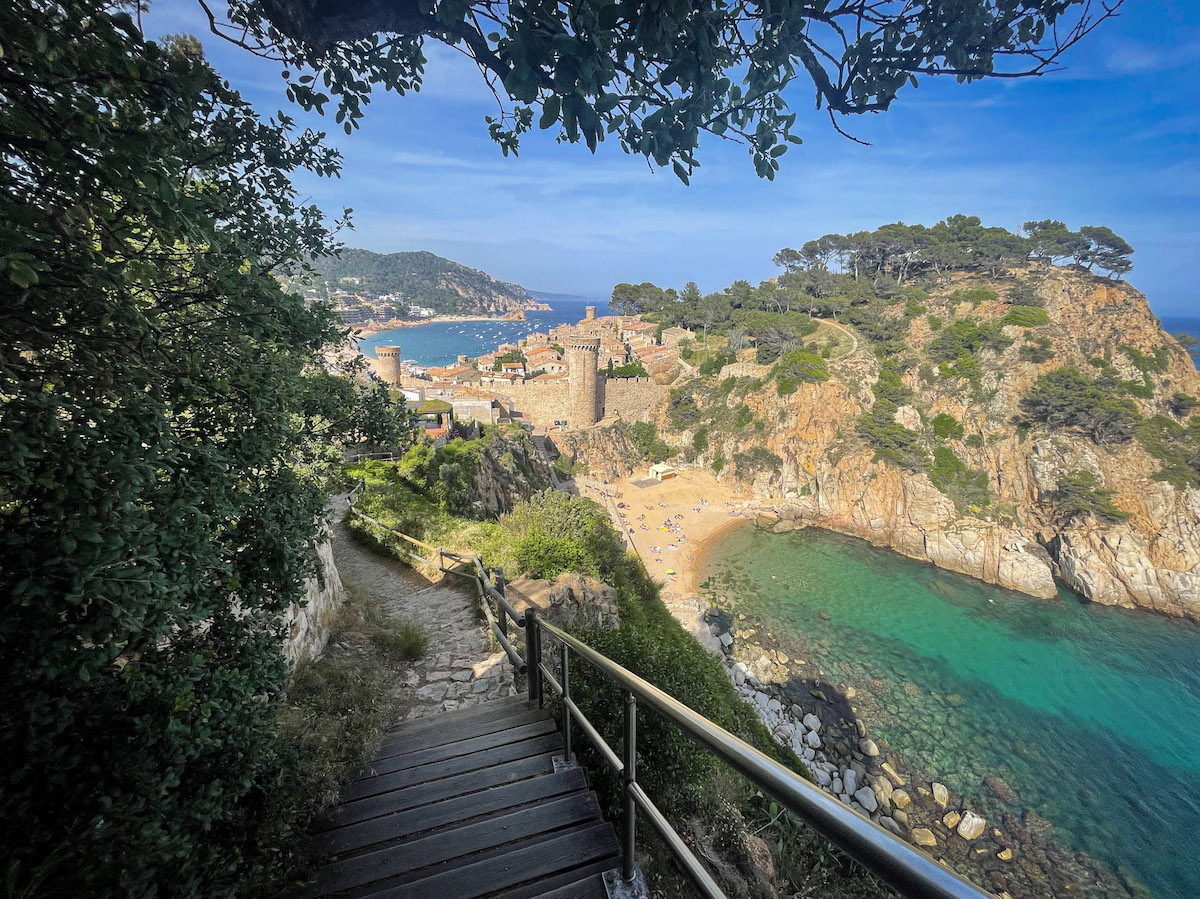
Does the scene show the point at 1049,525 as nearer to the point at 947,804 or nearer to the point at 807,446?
the point at 807,446

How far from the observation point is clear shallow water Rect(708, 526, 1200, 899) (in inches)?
553

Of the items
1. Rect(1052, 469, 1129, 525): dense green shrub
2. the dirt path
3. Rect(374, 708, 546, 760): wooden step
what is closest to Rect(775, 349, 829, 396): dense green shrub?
Rect(1052, 469, 1129, 525): dense green shrub

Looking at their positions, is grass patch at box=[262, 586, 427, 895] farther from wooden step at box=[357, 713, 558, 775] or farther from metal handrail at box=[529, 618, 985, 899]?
metal handrail at box=[529, 618, 985, 899]

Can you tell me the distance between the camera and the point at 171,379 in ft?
6.42

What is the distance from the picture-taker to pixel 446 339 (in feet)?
353

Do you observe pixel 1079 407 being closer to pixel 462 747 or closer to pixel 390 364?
pixel 462 747

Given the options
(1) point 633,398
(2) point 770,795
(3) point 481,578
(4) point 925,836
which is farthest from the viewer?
(1) point 633,398

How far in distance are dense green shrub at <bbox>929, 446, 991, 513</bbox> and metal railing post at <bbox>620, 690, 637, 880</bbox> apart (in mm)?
34254

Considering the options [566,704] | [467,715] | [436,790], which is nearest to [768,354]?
[467,715]

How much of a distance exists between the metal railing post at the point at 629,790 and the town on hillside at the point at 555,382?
25392 mm

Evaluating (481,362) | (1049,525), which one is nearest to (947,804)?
(1049,525)

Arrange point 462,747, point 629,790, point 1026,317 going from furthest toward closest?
point 1026,317 → point 462,747 → point 629,790

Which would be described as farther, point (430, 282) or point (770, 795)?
point (430, 282)

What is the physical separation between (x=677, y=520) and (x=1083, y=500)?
72.8 feet
